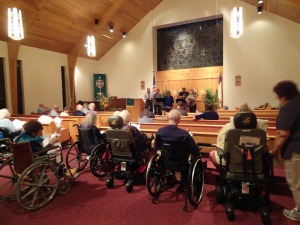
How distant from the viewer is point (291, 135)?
1.98 meters

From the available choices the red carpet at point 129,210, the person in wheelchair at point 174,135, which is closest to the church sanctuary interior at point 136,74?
the red carpet at point 129,210

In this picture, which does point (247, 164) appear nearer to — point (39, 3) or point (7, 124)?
point (7, 124)

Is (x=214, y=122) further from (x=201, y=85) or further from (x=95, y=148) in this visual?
(x=201, y=85)

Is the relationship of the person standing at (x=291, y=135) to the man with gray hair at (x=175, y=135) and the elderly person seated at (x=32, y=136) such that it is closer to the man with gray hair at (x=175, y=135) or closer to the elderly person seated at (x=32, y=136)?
the man with gray hair at (x=175, y=135)

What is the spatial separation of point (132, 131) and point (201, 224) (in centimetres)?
137

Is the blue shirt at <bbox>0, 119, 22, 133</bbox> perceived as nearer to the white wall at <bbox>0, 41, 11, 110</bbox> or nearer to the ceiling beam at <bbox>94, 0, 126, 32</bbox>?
Result: the white wall at <bbox>0, 41, 11, 110</bbox>

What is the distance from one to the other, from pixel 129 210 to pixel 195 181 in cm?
81

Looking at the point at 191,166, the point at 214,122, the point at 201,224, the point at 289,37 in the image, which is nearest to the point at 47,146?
the point at 191,166

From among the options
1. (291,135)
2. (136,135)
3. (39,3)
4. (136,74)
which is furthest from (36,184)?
(136,74)

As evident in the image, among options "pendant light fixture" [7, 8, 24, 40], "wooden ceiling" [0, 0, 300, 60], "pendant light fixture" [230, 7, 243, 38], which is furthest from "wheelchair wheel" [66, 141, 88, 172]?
"pendant light fixture" [230, 7, 243, 38]

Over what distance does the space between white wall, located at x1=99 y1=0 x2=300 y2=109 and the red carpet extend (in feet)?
25.6

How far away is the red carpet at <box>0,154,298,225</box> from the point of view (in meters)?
2.08

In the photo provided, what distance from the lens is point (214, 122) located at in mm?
4297

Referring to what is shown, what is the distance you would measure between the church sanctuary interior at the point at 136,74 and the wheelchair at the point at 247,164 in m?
0.06
